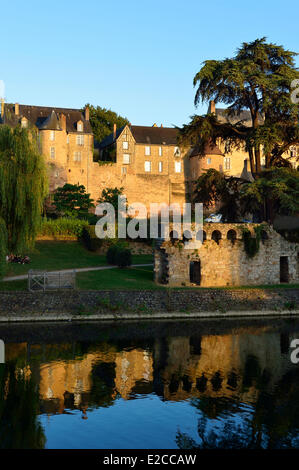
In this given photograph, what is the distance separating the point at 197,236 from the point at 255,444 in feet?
65.8

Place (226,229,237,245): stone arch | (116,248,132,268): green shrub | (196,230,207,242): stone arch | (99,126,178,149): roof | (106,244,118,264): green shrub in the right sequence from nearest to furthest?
(196,230,207,242): stone arch
(226,229,237,245): stone arch
(116,248,132,268): green shrub
(106,244,118,264): green shrub
(99,126,178,149): roof

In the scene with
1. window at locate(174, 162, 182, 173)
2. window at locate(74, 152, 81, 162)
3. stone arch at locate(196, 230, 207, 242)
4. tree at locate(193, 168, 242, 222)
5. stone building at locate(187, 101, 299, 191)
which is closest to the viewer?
stone arch at locate(196, 230, 207, 242)

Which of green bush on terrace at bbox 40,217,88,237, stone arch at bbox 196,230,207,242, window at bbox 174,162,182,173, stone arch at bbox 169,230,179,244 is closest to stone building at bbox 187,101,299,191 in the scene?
window at bbox 174,162,182,173

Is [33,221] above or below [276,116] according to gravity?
below

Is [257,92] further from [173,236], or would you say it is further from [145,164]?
[145,164]

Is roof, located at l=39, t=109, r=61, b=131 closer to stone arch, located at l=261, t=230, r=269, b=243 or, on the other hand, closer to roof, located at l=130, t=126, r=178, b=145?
roof, located at l=130, t=126, r=178, b=145

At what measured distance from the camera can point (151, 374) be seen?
61.3 ft

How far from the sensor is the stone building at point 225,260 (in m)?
31.7

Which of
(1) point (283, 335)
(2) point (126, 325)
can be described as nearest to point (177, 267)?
(2) point (126, 325)

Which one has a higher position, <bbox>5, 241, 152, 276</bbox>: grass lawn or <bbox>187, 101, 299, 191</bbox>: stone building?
<bbox>187, 101, 299, 191</bbox>: stone building

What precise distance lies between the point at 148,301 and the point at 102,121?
54.9 metres

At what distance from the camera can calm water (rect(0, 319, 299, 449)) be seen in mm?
13117

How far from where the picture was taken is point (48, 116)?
6512 centimetres

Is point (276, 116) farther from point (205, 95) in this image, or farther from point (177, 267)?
point (177, 267)
